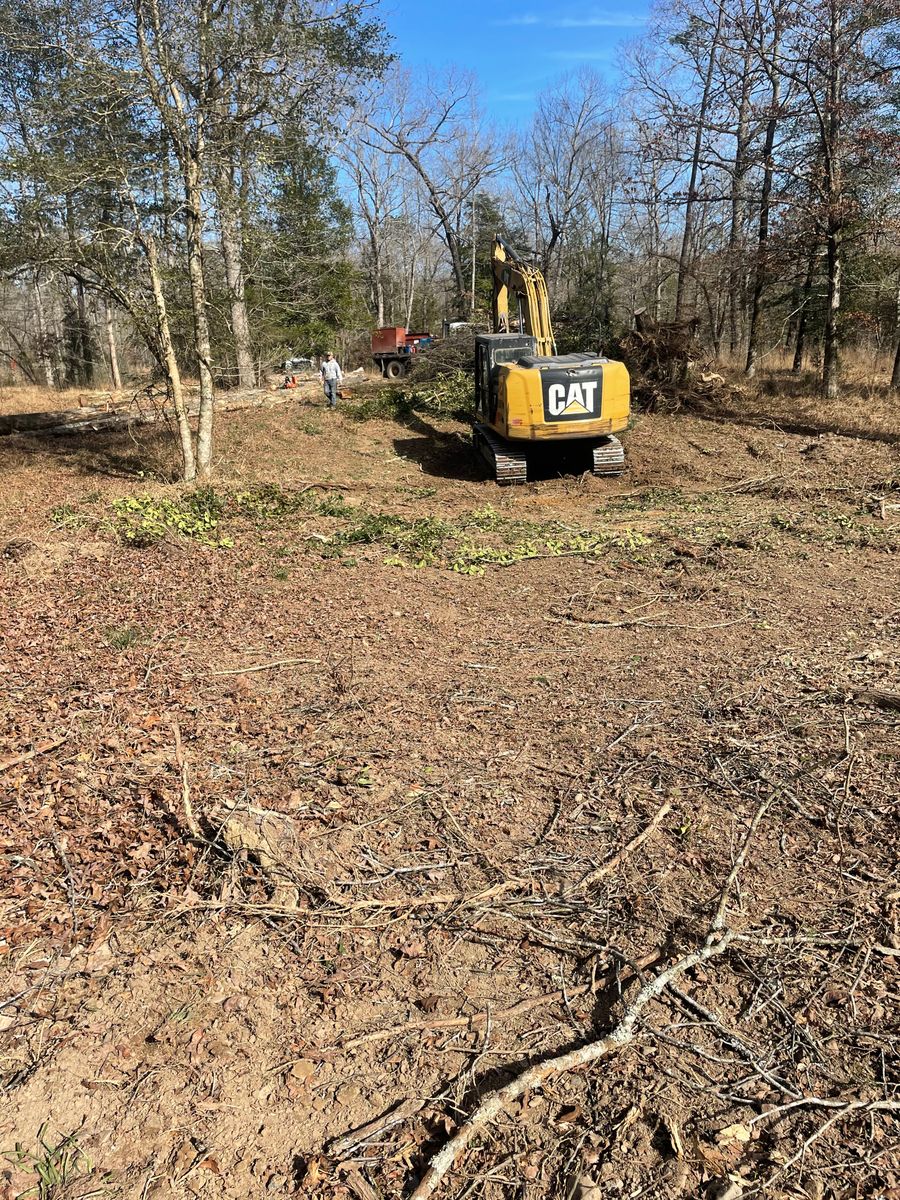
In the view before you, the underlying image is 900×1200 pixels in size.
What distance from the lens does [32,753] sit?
170 inches

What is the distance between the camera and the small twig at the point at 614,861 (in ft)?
10.7

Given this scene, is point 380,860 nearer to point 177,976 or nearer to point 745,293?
point 177,976

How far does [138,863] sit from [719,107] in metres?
23.4

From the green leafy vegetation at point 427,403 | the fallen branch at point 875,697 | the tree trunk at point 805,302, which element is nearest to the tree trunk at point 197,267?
the green leafy vegetation at point 427,403

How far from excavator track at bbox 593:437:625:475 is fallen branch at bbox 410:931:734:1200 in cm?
1076

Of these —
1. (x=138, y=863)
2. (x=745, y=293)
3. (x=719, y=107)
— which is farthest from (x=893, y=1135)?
(x=719, y=107)

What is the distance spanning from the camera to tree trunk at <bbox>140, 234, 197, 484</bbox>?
35.8 ft

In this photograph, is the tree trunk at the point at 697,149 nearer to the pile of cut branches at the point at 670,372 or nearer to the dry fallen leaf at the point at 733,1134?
the pile of cut branches at the point at 670,372

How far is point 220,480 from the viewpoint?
41.2 feet

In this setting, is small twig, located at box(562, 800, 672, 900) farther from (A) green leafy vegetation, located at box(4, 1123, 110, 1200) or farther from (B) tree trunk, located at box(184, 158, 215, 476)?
(B) tree trunk, located at box(184, 158, 215, 476)

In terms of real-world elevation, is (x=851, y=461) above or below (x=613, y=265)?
below

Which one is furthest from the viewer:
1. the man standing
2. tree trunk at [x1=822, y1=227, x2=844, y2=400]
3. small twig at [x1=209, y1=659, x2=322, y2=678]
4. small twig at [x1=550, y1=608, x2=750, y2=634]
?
the man standing

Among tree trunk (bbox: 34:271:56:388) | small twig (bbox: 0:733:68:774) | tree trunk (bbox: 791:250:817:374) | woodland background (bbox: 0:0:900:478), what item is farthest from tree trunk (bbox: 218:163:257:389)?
tree trunk (bbox: 34:271:56:388)

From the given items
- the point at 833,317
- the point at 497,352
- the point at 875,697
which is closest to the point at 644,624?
the point at 875,697
